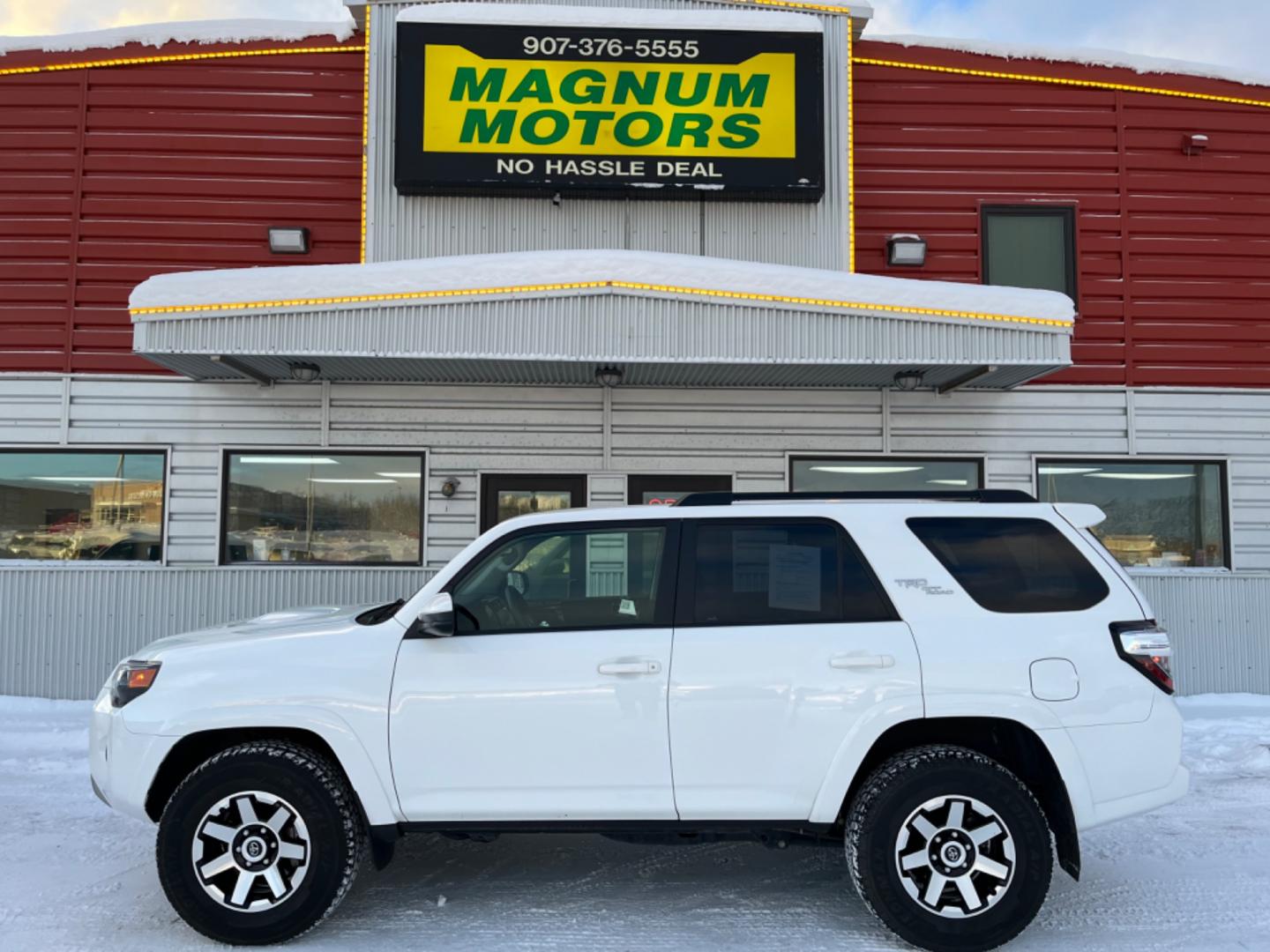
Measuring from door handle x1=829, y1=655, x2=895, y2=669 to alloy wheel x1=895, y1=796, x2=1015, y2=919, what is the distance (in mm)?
590

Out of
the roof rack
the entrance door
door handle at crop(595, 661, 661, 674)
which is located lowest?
door handle at crop(595, 661, 661, 674)

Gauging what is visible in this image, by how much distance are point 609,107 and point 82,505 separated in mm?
6785

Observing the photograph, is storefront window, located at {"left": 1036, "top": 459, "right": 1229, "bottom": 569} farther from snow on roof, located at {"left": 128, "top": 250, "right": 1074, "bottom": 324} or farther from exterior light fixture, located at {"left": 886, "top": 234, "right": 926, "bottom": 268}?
snow on roof, located at {"left": 128, "top": 250, "right": 1074, "bottom": 324}

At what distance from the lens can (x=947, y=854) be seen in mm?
4234

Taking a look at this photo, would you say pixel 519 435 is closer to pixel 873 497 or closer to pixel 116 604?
pixel 116 604

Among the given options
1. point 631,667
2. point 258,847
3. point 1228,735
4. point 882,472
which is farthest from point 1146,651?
point 882,472

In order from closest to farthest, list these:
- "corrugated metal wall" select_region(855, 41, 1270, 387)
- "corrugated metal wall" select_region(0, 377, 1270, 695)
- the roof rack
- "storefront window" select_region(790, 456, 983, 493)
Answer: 1. the roof rack
2. "corrugated metal wall" select_region(0, 377, 1270, 695)
3. "storefront window" select_region(790, 456, 983, 493)
4. "corrugated metal wall" select_region(855, 41, 1270, 387)

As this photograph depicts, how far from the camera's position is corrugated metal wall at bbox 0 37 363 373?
10.5 metres

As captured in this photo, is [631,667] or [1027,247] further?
[1027,247]

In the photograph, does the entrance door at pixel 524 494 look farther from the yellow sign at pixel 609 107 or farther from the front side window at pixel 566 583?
the front side window at pixel 566 583

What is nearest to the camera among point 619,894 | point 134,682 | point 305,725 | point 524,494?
point 305,725

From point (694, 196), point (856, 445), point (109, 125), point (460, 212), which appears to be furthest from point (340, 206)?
point (856, 445)

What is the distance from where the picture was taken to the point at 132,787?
14.4ft

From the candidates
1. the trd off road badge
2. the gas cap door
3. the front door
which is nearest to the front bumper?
the front door
